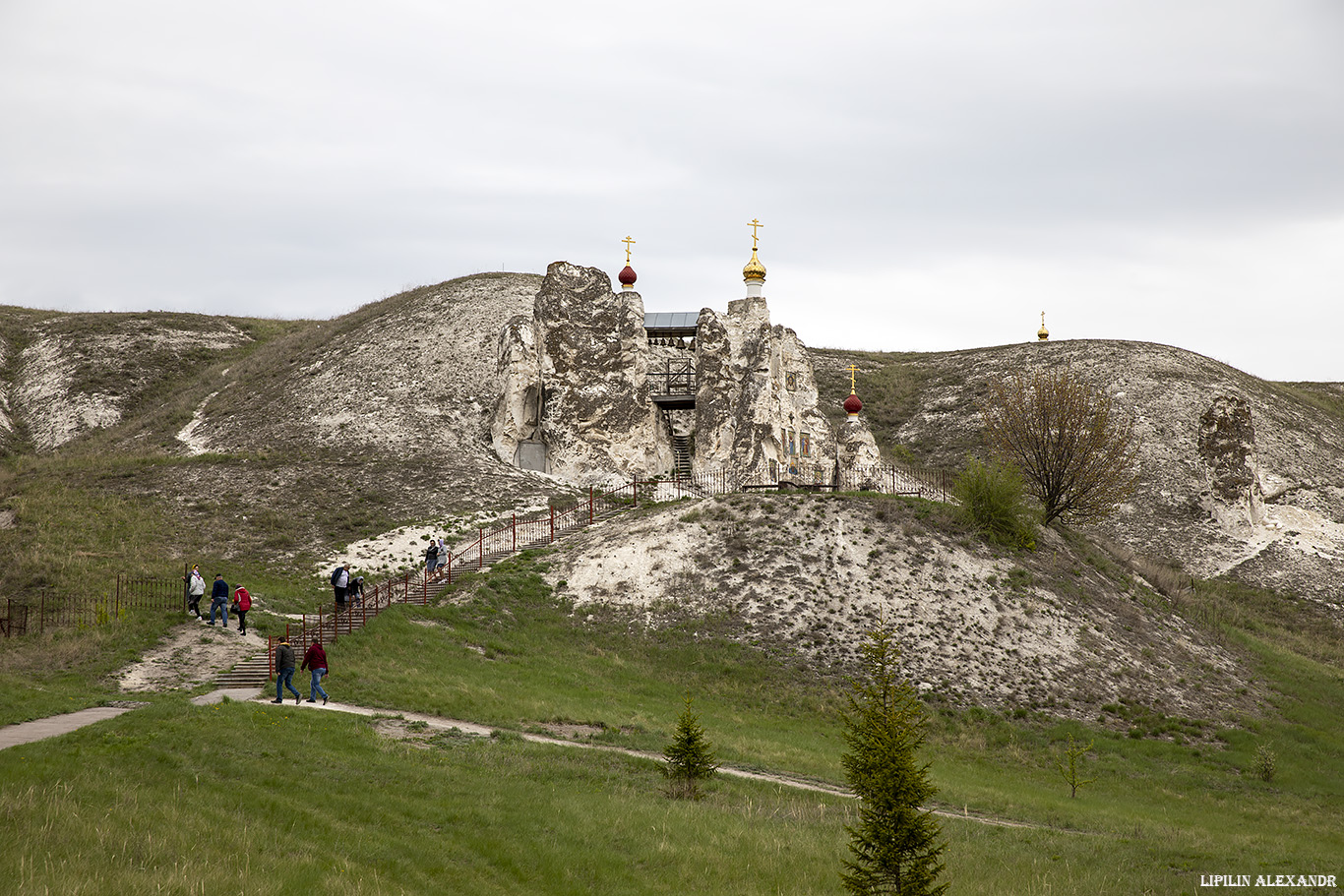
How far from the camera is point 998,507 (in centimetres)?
3556

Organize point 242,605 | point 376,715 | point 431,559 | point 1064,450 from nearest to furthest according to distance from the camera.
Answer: point 376,715, point 242,605, point 431,559, point 1064,450

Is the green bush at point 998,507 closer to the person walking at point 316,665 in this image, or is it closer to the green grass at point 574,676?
the green grass at point 574,676

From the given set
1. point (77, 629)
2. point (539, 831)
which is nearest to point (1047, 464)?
point (539, 831)

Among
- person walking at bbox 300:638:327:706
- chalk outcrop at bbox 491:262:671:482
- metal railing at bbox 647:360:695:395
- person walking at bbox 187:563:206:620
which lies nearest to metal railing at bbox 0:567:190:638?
person walking at bbox 187:563:206:620

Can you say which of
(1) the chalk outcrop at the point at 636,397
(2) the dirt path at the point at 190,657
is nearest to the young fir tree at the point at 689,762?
(2) the dirt path at the point at 190,657

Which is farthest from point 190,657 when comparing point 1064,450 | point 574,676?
point 1064,450

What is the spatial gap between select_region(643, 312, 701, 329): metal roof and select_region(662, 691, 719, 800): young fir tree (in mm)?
38049

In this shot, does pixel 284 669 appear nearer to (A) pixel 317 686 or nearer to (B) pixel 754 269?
(A) pixel 317 686

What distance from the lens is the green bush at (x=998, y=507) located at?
35.5 metres

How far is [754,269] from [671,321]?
402 inches

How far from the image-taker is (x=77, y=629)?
1071 inches

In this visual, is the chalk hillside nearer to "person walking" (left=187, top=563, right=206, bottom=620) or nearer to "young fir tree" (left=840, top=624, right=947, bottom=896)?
"person walking" (left=187, top=563, right=206, bottom=620)

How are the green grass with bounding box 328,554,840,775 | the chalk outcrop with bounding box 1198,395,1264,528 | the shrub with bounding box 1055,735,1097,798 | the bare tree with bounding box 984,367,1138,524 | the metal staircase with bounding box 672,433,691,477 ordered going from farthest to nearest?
the chalk outcrop with bounding box 1198,395,1264,528
the metal staircase with bounding box 672,433,691,477
the bare tree with bounding box 984,367,1138,524
the green grass with bounding box 328,554,840,775
the shrub with bounding box 1055,735,1097,798

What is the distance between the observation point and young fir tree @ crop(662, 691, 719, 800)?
18.1m
